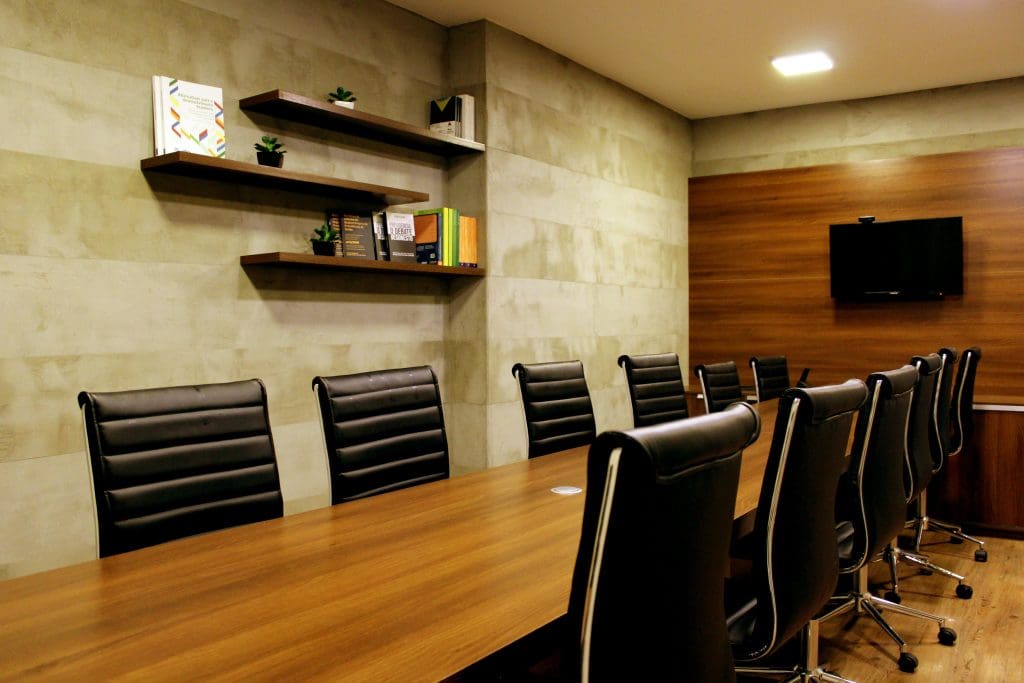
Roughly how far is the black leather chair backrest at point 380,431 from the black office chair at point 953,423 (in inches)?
107

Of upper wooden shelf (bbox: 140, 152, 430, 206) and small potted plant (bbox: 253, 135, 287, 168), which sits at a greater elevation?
small potted plant (bbox: 253, 135, 287, 168)

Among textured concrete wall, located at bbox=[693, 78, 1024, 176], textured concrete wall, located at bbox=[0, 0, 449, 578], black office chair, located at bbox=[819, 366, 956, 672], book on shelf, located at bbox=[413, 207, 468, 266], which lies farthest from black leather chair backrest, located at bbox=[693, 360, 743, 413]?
textured concrete wall, located at bbox=[693, 78, 1024, 176]

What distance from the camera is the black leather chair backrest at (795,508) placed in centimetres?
186

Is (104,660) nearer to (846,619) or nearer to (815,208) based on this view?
(846,619)

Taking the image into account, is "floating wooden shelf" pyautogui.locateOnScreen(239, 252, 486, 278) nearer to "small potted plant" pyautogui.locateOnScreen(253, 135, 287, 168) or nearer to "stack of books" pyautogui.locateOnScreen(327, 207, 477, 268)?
"stack of books" pyautogui.locateOnScreen(327, 207, 477, 268)

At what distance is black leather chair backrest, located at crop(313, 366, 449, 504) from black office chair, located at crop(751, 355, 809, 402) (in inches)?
124

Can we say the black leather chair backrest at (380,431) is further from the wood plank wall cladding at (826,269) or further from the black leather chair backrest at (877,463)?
the wood plank wall cladding at (826,269)

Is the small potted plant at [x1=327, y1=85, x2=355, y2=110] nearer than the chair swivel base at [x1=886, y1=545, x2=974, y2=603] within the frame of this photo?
No

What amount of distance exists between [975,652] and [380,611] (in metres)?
2.91

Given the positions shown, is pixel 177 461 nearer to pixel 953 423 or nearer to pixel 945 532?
pixel 953 423

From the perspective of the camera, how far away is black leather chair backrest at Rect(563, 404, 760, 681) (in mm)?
1147

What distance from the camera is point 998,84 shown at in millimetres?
6293

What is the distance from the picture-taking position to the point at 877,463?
8.65 ft

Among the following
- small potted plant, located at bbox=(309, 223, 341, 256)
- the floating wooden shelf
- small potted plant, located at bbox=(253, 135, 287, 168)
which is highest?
small potted plant, located at bbox=(253, 135, 287, 168)
